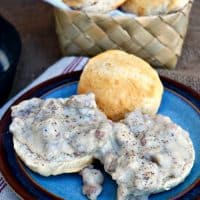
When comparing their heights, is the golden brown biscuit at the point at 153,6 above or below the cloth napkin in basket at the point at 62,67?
above

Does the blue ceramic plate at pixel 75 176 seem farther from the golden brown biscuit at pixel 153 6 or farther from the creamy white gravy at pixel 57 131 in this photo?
the golden brown biscuit at pixel 153 6

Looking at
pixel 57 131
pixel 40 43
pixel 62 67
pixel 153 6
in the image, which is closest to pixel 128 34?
pixel 153 6

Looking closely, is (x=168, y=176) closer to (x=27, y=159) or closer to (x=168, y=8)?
(x=27, y=159)

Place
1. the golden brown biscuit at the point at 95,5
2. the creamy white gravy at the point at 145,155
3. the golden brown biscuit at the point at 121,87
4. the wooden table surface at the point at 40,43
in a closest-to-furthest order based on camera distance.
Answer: the creamy white gravy at the point at 145,155, the golden brown biscuit at the point at 121,87, the golden brown biscuit at the point at 95,5, the wooden table surface at the point at 40,43

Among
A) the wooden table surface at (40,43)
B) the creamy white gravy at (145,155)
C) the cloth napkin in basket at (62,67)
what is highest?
the creamy white gravy at (145,155)

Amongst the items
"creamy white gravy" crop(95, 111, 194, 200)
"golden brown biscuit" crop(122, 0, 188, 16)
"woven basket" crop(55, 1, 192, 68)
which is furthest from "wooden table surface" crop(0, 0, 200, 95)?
"creamy white gravy" crop(95, 111, 194, 200)

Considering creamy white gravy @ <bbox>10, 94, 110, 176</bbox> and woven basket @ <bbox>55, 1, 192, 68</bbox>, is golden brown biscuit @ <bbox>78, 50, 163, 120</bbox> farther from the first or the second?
woven basket @ <bbox>55, 1, 192, 68</bbox>

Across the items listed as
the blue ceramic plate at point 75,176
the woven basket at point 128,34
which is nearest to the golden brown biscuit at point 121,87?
the blue ceramic plate at point 75,176

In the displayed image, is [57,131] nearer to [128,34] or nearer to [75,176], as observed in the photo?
[75,176]
